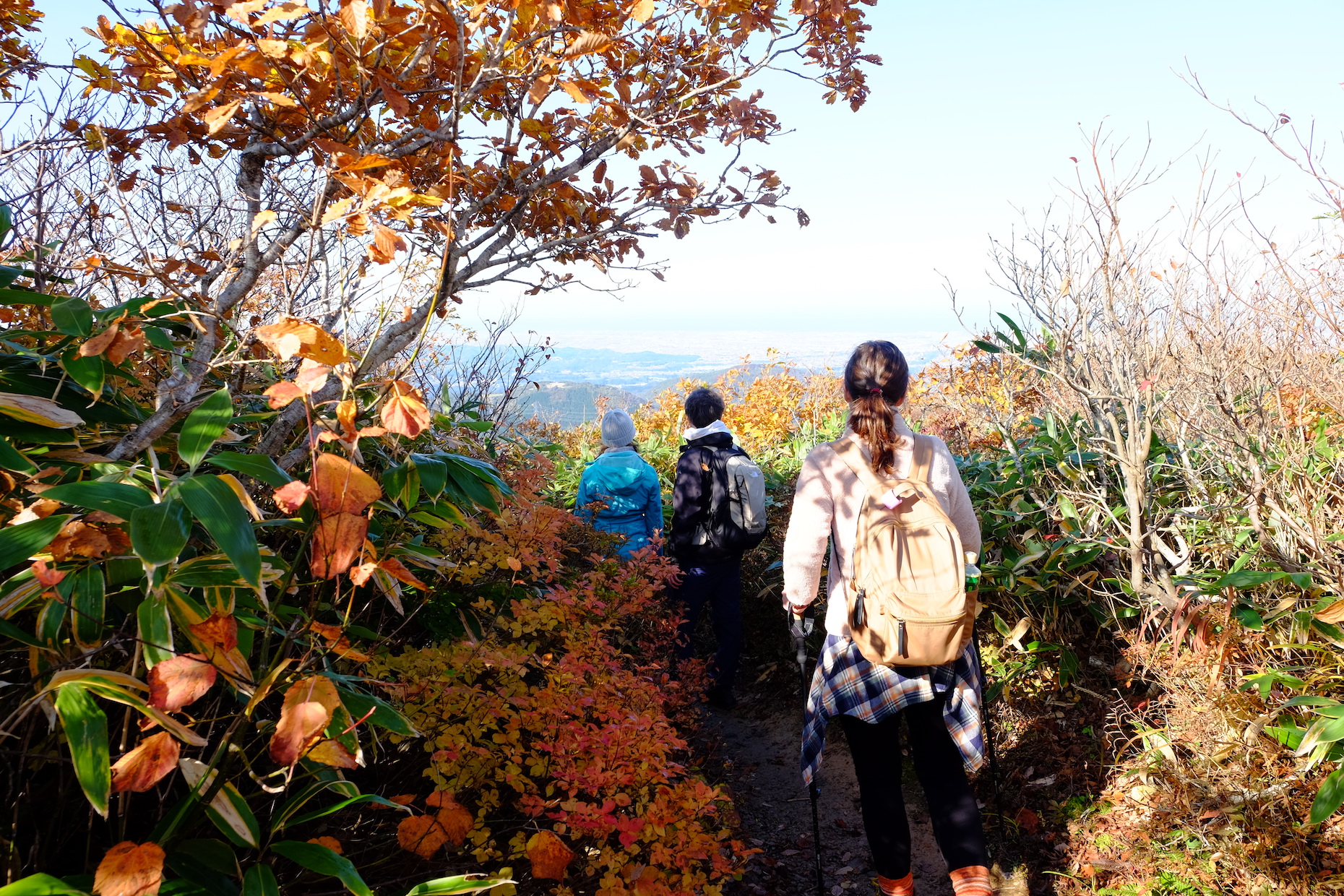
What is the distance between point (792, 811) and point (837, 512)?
2.17 m

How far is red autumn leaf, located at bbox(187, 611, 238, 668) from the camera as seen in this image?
1.45 m

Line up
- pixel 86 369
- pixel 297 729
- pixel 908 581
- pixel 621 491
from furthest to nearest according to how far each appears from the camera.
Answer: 1. pixel 621 491
2. pixel 908 581
3. pixel 86 369
4. pixel 297 729

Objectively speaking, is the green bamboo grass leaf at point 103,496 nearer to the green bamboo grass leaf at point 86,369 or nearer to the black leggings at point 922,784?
Result: the green bamboo grass leaf at point 86,369

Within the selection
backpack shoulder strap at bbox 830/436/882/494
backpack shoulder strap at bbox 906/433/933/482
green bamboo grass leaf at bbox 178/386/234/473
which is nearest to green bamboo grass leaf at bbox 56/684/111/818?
green bamboo grass leaf at bbox 178/386/234/473

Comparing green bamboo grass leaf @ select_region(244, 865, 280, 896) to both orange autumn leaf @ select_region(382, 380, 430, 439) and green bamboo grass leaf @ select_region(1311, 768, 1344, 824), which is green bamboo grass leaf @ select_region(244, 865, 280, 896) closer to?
orange autumn leaf @ select_region(382, 380, 430, 439)

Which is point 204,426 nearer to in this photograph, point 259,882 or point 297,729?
point 297,729

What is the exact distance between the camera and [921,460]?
8.97 feet

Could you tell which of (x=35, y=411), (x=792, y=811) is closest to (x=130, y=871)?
(x=35, y=411)

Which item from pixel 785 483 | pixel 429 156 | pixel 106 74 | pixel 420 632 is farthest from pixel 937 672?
pixel 785 483

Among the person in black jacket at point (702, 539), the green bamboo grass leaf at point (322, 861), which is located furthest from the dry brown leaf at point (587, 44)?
the person in black jacket at point (702, 539)

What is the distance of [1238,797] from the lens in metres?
2.83

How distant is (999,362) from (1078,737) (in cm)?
230

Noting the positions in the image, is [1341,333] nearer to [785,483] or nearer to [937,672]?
[937,672]

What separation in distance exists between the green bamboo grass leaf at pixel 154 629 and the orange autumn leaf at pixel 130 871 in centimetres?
34
